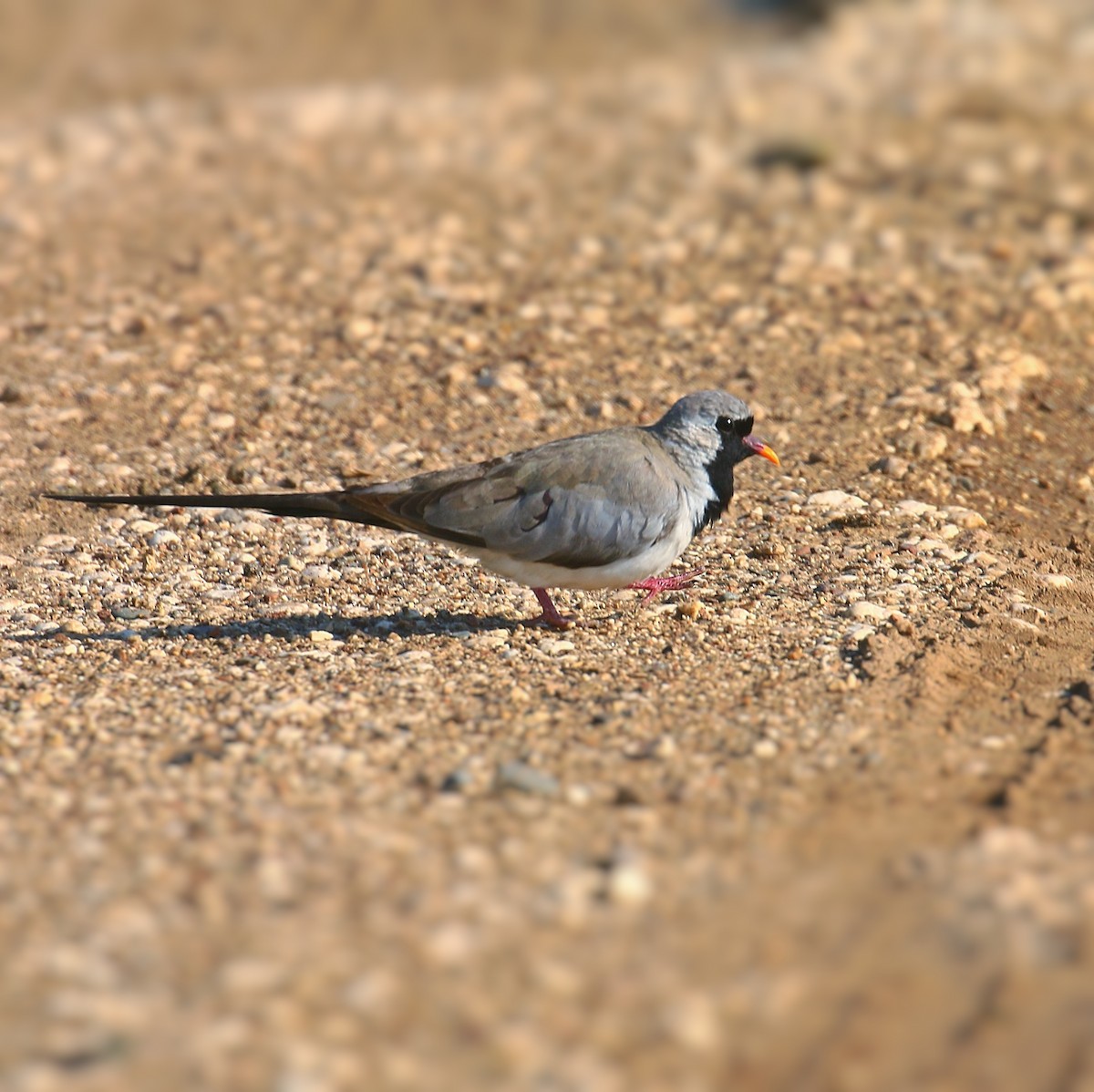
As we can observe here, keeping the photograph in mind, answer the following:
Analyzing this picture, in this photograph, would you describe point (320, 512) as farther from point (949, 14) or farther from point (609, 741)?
point (949, 14)

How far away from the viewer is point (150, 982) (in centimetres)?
341

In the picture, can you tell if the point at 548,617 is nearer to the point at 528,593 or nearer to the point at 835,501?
the point at 528,593

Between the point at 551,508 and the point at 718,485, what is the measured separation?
0.68 m

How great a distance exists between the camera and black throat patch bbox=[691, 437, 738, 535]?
18.4ft

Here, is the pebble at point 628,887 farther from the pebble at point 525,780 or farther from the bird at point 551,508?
the bird at point 551,508

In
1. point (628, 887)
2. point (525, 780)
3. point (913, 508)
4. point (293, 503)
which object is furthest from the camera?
point (913, 508)

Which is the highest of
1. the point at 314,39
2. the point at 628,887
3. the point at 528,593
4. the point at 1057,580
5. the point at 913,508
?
the point at 314,39

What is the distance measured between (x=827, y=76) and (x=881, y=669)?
682 cm

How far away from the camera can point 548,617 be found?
555cm

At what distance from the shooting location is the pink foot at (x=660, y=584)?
5.76 meters

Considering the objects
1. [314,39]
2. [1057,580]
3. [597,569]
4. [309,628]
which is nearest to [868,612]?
[1057,580]

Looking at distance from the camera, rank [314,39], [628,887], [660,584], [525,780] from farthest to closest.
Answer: [314,39] < [660,584] < [525,780] < [628,887]

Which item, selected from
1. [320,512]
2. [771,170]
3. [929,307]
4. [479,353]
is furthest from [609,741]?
Result: [771,170]

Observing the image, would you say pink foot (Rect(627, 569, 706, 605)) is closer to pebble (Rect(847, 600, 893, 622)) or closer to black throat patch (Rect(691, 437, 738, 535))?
black throat patch (Rect(691, 437, 738, 535))
